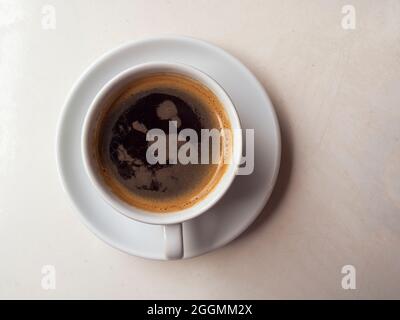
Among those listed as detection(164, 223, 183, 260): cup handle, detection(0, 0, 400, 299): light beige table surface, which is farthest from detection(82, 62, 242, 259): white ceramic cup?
detection(0, 0, 400, 299): light beige table surface

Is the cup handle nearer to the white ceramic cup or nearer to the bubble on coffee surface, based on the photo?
the white ceramic cup

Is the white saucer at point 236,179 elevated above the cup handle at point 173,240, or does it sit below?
above

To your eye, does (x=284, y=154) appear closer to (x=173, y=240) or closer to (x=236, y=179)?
(x=236, y=179)

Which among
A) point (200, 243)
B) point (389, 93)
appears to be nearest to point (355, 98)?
point (389, 93)

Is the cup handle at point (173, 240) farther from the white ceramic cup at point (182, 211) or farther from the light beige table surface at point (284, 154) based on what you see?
the light beige table surface at point (284, 154)

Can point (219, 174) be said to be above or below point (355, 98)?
below

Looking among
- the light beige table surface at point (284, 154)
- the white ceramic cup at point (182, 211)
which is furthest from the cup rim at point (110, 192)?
the light beige table surface at point (284, 154)

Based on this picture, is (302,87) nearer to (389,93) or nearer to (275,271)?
(389,93)

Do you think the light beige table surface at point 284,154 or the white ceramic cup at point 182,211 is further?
the light beige table surface at point 284,154
